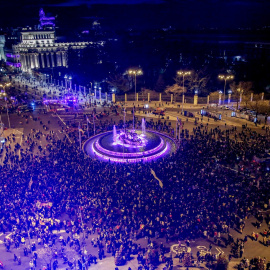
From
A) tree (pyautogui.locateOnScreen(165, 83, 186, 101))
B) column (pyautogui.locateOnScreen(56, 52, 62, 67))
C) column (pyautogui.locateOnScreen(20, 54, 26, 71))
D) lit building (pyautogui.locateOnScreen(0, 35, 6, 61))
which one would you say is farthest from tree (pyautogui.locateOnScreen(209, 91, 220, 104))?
lit building (pyautogui.locateOnScreen(0, 35, 6, 61))

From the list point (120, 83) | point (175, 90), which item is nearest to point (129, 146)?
point (175, 90)

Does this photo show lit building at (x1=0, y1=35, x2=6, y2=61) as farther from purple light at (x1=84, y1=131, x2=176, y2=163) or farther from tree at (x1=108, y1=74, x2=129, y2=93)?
purple light at (x1=84, y1=131, x2=176, y2=163)

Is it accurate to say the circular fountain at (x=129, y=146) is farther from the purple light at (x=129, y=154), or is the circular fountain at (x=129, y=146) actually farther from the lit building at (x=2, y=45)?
the lit building at (x=2, y=45)

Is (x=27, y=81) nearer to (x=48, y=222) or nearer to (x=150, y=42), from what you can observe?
(x=150, y=42)

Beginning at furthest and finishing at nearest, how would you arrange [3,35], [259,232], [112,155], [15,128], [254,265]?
[3,35]
[15,128]
[112,155]
[259,232]
[254,265]

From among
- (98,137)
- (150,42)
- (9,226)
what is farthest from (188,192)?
(150,42)

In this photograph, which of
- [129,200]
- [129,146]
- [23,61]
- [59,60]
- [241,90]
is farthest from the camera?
[59,60]

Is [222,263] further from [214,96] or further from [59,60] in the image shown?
[59,60]
